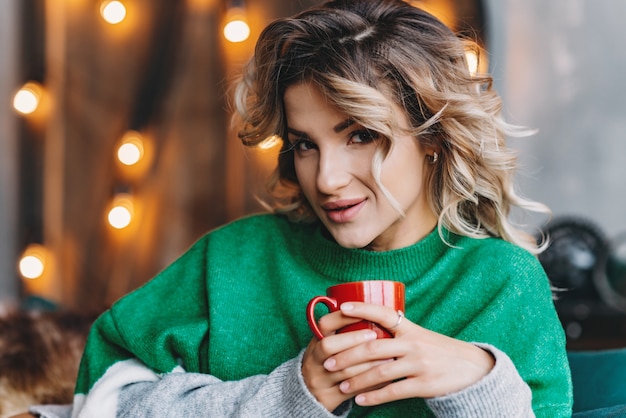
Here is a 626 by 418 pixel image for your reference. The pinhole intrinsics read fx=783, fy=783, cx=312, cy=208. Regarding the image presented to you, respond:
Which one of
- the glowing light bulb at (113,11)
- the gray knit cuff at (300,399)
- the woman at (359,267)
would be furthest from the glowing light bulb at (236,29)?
the gray knit cuff at (300,399)

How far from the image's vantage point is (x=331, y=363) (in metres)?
1.07

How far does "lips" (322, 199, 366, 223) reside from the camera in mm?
1310

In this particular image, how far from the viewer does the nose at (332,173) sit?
4.18 feet

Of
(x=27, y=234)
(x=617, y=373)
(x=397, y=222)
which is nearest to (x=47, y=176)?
(x=27, y=234)

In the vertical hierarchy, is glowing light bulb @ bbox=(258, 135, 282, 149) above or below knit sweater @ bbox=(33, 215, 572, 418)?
above

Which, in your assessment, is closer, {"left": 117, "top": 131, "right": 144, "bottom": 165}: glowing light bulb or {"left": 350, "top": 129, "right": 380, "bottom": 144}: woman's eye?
{"left": 350, "top": 129, "right": 380, "bottom": 144}: woman's eye

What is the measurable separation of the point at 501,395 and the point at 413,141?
0.49m

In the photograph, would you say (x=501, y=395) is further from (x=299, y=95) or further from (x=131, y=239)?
(x=131, y=239)

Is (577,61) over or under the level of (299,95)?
under

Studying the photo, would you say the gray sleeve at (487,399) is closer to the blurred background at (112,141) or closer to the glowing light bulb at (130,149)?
the blurred background at (112,141)

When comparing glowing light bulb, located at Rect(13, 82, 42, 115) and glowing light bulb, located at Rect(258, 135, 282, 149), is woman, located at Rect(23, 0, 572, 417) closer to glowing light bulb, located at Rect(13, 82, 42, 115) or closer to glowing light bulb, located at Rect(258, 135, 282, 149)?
glowing light bulb, located at Rect(258, 135, 282, 149)

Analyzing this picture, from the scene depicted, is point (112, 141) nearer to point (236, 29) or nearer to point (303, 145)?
point (236, 29)

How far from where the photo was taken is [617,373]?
1457 mm

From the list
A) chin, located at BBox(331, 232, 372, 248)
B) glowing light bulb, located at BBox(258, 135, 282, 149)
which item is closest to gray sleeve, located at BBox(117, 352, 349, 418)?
chin, located at BBox(331, 232, 372, 248)
